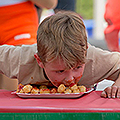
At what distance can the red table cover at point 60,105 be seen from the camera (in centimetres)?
100

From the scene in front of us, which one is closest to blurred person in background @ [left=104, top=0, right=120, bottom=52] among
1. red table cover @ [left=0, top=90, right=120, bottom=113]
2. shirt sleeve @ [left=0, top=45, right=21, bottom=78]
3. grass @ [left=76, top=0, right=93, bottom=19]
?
shirt sleeve @ [left=0, top=45, right=21, bottom=78]

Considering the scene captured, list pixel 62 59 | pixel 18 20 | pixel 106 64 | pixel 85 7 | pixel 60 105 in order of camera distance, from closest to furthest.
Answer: pixel 60 105 → pixel 62 59 → pixel 106 64 → pixel 18 20 → pixel 85 7

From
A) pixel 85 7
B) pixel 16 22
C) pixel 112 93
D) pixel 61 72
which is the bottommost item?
pixel 85 7

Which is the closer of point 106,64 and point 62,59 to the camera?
point 62,59

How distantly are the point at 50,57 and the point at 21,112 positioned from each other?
0.30 metres

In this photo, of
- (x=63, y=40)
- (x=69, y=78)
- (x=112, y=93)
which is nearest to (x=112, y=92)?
(x=112, y=93)

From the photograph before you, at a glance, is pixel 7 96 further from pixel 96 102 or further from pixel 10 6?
pixel 10 6

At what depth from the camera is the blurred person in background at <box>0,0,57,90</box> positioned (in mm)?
1876

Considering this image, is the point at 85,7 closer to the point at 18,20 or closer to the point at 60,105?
the point at 18,20

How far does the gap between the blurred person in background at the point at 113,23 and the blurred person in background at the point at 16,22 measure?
800 mm

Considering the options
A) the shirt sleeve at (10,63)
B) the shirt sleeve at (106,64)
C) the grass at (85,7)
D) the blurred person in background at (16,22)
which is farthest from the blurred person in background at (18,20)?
the grass at (85,7)

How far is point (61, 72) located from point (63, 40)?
0.15 meters

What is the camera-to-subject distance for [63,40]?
1.18 metres

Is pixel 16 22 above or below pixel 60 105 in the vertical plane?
above
